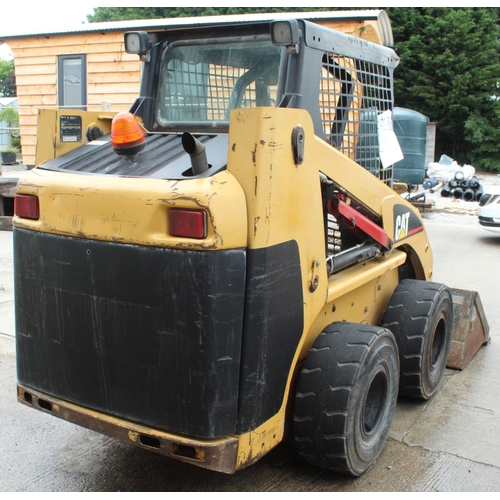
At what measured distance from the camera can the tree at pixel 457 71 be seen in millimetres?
22453

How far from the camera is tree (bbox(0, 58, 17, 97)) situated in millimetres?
60406

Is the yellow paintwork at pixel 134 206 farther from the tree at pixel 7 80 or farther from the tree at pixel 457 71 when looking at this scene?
the tree at pixel 7 80

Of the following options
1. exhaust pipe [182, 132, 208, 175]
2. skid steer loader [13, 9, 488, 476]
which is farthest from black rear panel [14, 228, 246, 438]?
exhaust pipe [182, 132, 208, 175]

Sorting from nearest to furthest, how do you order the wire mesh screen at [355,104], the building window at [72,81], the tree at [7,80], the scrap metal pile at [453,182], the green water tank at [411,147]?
the wire mesh screen at [355,104] < the building window at [72,81] < the scrap metal pile at [453,182] < the green water tank at [411,147] < the tree at [7,80]

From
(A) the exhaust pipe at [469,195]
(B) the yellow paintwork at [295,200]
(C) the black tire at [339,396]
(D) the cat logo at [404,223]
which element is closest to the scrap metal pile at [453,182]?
(A) the exhaust pipe at [469,195]

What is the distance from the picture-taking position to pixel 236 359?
254 centimetres

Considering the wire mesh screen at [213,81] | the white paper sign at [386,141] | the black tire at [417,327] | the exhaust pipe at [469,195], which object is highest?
the wire mesh screen at [213,81]

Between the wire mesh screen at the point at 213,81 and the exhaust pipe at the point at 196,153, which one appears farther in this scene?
the wire mesh screen at the point at 213,81

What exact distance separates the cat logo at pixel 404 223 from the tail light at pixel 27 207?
7.05 feet

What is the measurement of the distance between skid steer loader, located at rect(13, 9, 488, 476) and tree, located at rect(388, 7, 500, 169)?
68.3ft

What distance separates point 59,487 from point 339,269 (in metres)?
1.85

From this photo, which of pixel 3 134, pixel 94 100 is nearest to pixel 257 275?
pixel 94 100

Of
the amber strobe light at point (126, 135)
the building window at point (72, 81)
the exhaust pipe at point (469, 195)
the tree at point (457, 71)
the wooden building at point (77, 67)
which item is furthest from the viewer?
the tree at point (457, 71)

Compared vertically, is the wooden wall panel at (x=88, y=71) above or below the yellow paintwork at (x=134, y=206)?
above
